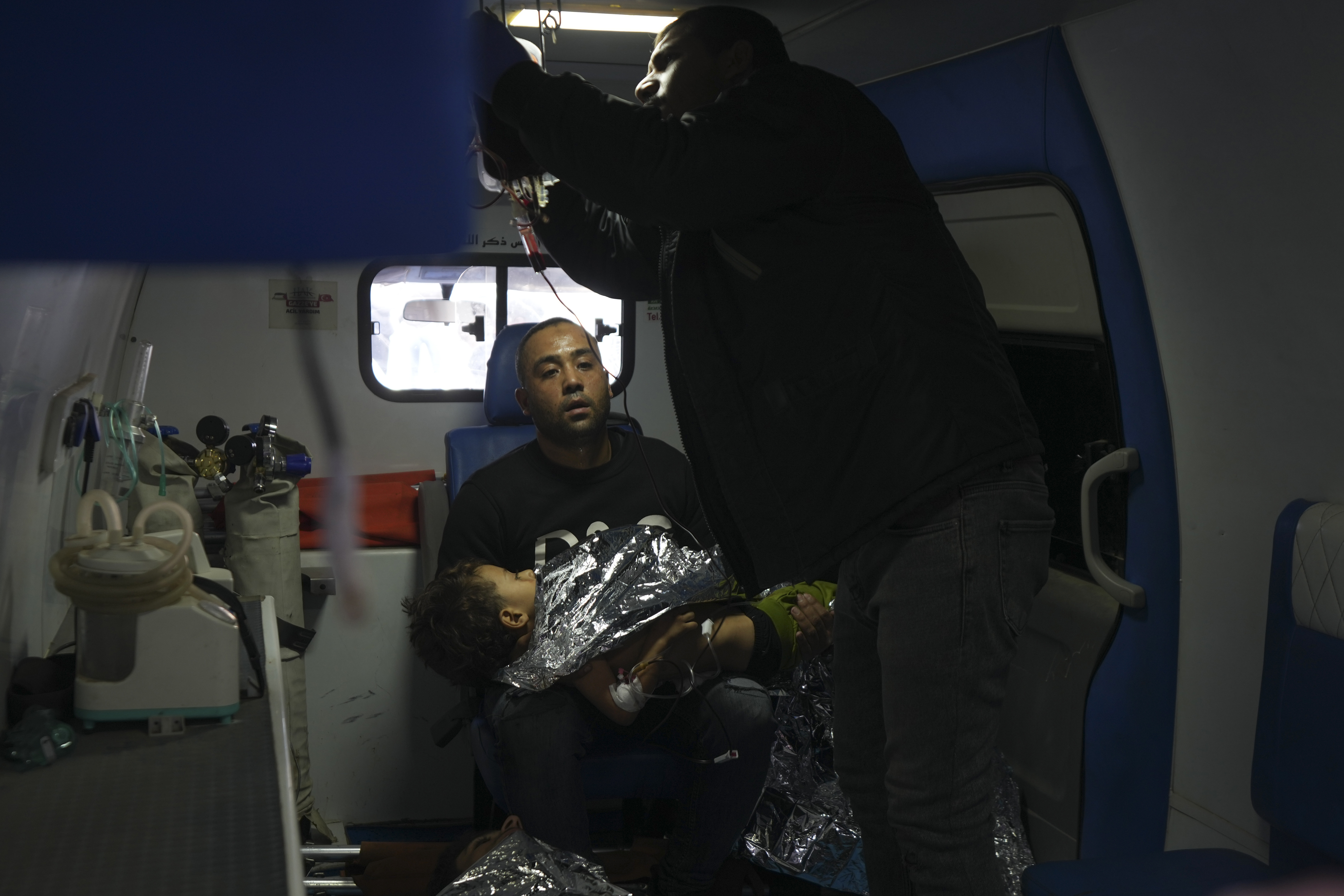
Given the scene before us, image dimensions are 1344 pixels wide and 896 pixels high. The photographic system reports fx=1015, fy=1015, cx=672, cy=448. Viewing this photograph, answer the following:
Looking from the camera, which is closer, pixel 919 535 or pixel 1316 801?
pixel 919 535

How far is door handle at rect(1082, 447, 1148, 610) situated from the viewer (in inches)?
86.9

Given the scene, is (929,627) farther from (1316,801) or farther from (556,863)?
(556,863)

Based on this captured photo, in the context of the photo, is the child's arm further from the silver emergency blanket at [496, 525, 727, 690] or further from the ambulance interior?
the ambulance interior

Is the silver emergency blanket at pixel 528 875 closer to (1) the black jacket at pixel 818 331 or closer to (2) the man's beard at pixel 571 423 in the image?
(1) the black jacket at pixel 818 331

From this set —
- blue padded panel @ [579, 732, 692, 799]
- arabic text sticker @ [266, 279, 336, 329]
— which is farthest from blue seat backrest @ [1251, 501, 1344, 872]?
arabic text sticker @ [266, 279, 336, 329]

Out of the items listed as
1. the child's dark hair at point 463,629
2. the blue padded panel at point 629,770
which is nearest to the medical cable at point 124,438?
the child's dark hair at point 463,629

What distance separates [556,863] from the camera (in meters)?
2.07

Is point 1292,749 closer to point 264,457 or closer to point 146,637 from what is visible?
point 146,637

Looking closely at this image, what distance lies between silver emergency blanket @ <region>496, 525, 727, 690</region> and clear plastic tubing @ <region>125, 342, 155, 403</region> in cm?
172

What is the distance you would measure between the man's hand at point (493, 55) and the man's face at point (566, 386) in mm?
1871

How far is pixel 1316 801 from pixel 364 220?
1945mm

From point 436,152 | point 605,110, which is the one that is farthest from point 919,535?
point 436,152

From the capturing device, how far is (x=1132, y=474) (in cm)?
222

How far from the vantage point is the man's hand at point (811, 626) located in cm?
271
